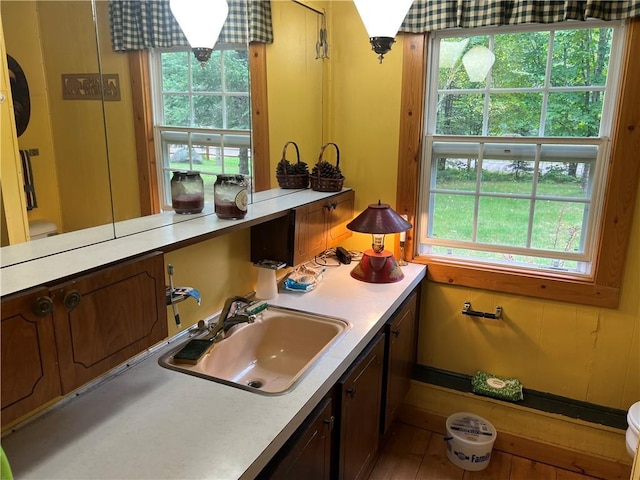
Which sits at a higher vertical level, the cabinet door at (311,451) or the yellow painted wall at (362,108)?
the yellow painted wall at (362,108)

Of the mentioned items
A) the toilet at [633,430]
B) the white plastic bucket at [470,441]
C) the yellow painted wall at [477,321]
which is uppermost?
the yellow painted wall at [477,321]

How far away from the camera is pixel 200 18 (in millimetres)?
1828

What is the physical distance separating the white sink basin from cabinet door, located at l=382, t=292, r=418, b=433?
34 cm

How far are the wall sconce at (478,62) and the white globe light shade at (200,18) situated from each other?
1218 mm

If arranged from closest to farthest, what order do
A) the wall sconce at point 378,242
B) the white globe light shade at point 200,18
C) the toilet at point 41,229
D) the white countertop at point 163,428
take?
the white countertop at point 163,428 < the toilet at point 41,229 < the white globe light shade at point 200,18 < the wall sconce at point 378,242

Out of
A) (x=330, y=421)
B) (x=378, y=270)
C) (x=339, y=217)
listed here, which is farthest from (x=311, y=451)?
(x=339, y=217)

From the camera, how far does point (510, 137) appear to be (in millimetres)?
2416

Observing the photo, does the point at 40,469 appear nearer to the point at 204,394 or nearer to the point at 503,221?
the point at 204,394

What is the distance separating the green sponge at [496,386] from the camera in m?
2.54

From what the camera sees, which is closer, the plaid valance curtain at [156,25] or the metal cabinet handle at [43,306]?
the metal cabinet handle at [43,306]

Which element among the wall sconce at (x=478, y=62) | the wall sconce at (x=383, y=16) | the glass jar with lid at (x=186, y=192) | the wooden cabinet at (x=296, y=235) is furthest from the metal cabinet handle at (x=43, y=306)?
the wall sconce at (x=478, y=62)

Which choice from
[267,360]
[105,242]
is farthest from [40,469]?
[267,360]

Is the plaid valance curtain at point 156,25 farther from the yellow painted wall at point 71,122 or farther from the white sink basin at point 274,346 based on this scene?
the white sink basin at point 274,346

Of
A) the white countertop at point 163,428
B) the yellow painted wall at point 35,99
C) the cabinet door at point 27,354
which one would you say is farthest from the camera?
the yellow painted wall at point 35,99
